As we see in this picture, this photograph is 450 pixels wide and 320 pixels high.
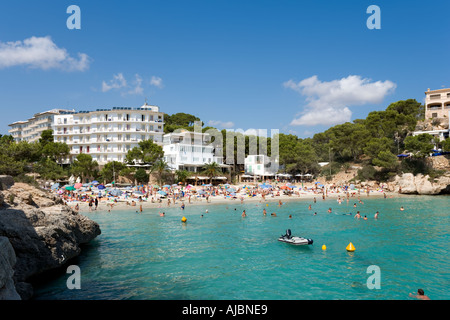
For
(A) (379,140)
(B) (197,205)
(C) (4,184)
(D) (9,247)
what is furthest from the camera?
(A) (379,140)

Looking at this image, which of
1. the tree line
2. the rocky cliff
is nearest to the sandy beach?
the tree line

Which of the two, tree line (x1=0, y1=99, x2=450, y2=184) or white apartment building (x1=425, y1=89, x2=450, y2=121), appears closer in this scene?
tree line (x1=0, y1=99, x2=450, y2=184)

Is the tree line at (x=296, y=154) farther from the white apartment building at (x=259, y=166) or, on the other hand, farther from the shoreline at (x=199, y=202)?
the shoreline at (x=199, y=202)

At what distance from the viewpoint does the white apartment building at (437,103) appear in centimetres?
6869

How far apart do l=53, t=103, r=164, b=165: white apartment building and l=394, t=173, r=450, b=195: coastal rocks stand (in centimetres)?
4888

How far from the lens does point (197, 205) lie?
41500 mm

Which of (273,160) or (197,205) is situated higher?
(273,160)

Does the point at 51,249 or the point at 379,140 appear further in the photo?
the point at 379,140

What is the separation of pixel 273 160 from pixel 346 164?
678 inches

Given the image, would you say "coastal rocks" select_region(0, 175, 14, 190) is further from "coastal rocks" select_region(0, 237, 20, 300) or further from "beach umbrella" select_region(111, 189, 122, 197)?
"beach umbrella" select_region(111, 189, 122, 197)

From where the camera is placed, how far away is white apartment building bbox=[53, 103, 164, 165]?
6438 cm

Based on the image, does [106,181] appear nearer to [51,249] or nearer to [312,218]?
[312,218]
